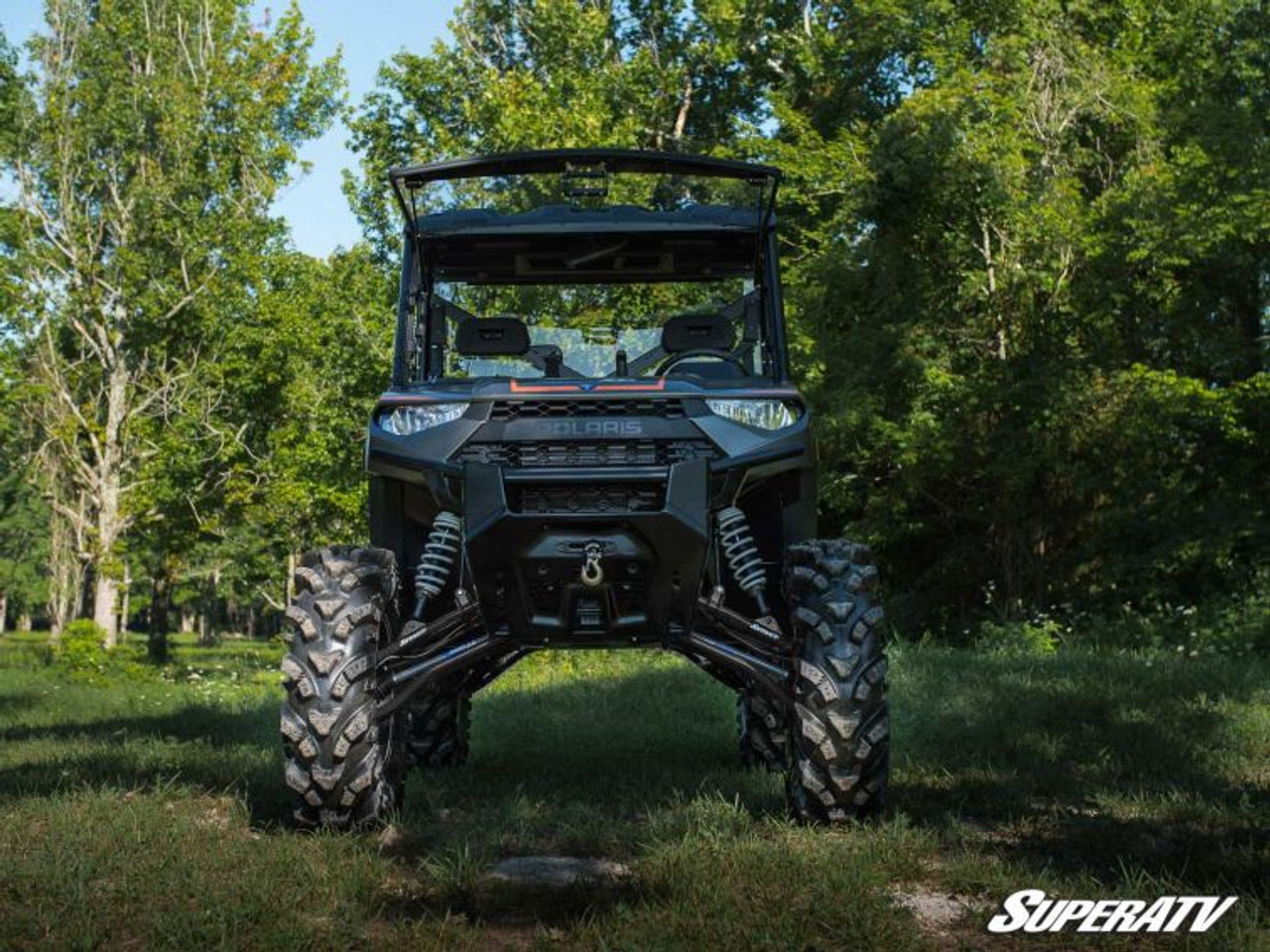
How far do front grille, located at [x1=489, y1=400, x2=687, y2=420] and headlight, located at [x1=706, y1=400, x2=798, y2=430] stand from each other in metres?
0.18

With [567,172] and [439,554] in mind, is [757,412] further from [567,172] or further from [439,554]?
[567,172]

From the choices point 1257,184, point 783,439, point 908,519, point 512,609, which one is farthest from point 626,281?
point 908,519

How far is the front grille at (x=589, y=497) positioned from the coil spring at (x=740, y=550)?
535 mm

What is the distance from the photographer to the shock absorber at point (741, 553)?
656 cm

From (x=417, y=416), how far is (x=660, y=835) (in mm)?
2008

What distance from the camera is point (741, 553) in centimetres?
664

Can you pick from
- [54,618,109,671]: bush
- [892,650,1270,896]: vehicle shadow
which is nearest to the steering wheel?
[892,650,1270,896]: vehicle shadow

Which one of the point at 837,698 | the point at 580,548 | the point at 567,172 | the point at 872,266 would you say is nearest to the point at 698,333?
the point at 567,172

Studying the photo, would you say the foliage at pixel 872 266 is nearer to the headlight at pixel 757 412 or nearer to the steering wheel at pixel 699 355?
the steering wheel at pixel 699 355

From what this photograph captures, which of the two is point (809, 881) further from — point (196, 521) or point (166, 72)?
point (166, 72)

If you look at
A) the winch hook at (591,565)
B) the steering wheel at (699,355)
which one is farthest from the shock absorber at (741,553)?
the steering wheel at (699,355)

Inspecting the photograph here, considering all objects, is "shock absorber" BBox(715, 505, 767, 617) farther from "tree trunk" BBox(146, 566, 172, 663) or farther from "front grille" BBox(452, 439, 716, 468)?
"tree trunk" BBox(146, 566, 172, 663)

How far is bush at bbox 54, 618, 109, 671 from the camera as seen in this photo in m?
26.6

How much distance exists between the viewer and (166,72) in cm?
3788
